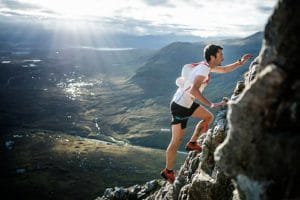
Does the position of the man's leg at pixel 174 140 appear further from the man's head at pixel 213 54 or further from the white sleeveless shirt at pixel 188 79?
the man's head at pixel 213 54

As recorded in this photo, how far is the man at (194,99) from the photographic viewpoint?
17888 mm

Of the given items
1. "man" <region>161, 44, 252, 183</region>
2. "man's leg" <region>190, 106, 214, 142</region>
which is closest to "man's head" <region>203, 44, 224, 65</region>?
"man" <region>161, 44, 252, 183</region>

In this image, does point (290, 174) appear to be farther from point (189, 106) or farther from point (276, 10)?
point (189, 106)

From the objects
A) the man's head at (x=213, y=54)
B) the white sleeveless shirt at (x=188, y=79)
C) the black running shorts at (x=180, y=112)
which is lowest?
→ the black running shorts at (x=180, y=112)

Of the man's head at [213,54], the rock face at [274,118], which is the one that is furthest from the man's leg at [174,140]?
the rock face at [274,118]

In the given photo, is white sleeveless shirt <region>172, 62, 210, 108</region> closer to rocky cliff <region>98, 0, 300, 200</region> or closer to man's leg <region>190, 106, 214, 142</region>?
man's leg <region>190, 106, 214, 142</region>

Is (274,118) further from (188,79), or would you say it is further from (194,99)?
(194,99)

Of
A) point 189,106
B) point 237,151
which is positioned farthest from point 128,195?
point 237,151

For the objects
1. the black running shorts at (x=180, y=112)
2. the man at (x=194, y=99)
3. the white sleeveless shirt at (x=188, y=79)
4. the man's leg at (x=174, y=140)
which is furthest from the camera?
the man's leg at (x=174, y=140)

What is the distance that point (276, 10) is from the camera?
10.2 m

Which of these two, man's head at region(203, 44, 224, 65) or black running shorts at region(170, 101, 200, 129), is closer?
man's head at region(203, 44, 224, 65)

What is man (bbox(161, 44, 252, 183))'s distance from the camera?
17.9 metres

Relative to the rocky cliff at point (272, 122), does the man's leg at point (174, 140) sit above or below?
below

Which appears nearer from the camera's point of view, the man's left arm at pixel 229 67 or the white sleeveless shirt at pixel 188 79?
the white sleeveless shirt at pixel 188 79
